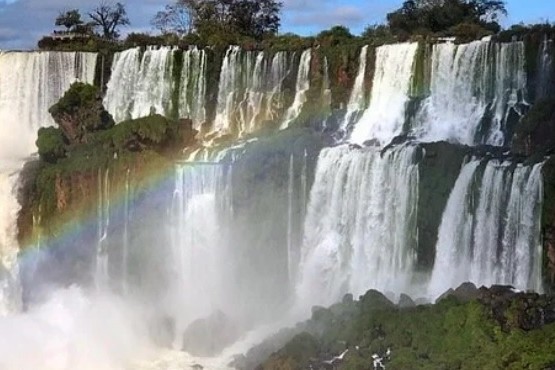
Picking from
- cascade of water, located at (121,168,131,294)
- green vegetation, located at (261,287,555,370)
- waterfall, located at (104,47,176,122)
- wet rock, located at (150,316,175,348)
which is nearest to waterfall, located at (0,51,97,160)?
waterfall, located at (104,47,176,122)

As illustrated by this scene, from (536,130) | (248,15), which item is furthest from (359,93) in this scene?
(248,15)

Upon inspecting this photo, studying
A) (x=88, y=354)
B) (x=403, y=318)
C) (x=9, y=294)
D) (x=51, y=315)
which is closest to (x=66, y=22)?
(x=9, y=294)

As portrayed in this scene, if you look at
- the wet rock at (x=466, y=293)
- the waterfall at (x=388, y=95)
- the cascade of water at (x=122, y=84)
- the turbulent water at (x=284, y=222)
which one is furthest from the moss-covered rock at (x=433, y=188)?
the cascade of water at (x=122, y=84)

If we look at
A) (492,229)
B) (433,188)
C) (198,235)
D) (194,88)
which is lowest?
(198,235)

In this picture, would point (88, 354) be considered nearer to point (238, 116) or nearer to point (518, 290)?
point (518, 290)

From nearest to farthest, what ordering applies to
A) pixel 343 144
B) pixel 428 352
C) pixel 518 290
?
pixel 428 352, pixel 518 290, pixel 343 144

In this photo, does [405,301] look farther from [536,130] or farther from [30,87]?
[30,87]
